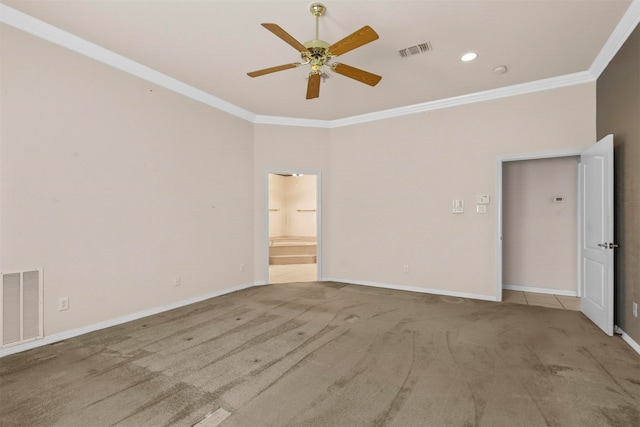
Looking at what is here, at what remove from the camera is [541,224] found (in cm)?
493

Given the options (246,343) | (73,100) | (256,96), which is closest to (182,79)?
(256,96)

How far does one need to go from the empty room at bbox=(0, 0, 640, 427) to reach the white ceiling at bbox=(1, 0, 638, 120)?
0.10ft

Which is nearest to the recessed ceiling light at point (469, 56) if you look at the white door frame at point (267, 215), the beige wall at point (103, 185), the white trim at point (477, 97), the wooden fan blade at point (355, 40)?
the white trim at point (477, 97)

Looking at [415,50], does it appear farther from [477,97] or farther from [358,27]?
[477,97]

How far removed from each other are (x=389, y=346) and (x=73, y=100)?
396 cm

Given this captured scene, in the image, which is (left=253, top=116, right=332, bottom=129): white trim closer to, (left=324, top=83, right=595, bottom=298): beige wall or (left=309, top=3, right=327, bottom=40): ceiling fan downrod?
(left=324, top=83, right=595, bottom=298): beige wall

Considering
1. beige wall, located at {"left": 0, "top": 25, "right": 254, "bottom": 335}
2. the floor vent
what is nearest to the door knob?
beige wall, located at {"left": 0, "top": 25, "right": 254, "bottom": 335}

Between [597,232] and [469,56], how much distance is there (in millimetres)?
2372

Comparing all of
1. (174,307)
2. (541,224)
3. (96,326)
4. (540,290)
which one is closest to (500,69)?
(541,224)

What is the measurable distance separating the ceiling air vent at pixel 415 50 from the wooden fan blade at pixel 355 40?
1.17 meters

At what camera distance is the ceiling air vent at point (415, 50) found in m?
3.18

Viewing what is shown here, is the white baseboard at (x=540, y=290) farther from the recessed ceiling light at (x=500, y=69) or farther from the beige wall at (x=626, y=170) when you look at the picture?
the recessed ceiling light at (x=500, y=69)

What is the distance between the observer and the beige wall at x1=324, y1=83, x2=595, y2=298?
4.12 m

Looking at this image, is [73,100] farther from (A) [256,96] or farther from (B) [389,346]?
(B) [389,346]
